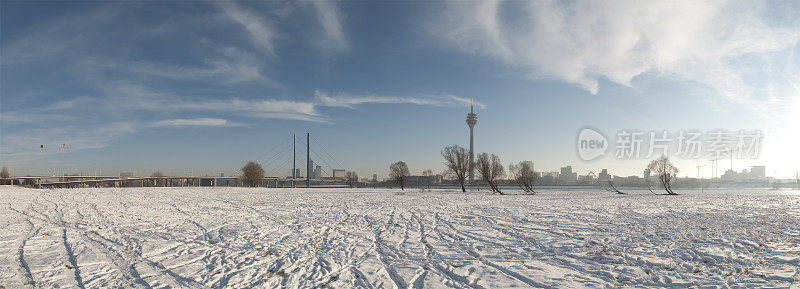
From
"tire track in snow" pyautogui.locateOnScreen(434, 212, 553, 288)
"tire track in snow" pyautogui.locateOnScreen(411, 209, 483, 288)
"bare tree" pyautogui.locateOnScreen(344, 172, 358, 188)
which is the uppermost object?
"tire track in snow" pyautogui.locateOnScreen(411, 209, 483, 288)

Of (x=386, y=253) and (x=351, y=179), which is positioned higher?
(x=386, y=253)

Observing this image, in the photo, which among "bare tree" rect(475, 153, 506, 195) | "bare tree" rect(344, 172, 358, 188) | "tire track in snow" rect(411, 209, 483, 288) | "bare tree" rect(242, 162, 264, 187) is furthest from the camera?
"bare tree" rect(344, 172, 358, 188)

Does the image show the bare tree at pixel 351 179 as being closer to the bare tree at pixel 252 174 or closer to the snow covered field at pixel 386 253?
the bare tree at pixel 252 174

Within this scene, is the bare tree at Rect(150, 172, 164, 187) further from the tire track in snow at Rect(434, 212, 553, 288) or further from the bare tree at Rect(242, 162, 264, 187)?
the tire track in snow at Rect(434, 212, 553, 288)

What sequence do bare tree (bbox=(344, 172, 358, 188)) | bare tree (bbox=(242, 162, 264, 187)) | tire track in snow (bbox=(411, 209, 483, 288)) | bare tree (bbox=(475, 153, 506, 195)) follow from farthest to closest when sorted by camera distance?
bare tree (bbox=(344, 172, 358, 188)), bare tree (bbox=(242, 162, 264, 187)), bare tree (bbox=(475, 153, 506, 195)), tire track in snow (bbox=(411, 209, 483, 288))

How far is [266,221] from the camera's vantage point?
14.9 metres

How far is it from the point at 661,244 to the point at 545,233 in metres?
3.17

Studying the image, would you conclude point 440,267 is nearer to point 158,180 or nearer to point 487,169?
point 487,169

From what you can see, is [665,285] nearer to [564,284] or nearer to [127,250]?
[564,284]

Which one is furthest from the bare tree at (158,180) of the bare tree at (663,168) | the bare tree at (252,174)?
the bare tree at (663,168)

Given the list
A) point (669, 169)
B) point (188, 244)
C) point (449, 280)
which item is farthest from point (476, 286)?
point (669, 169)

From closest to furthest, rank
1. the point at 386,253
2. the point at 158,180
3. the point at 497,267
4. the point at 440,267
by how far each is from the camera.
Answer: the point at 440,267, the point at 497,267, the point at 386,253, the point at 158,180

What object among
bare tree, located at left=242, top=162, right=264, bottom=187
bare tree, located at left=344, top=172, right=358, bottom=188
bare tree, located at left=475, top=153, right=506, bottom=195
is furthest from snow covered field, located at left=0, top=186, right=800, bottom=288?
bare tree, located at left=344, top=172, right=358, bottom=188

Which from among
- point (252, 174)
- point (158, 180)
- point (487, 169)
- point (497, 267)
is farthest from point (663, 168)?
point (158, 180)
